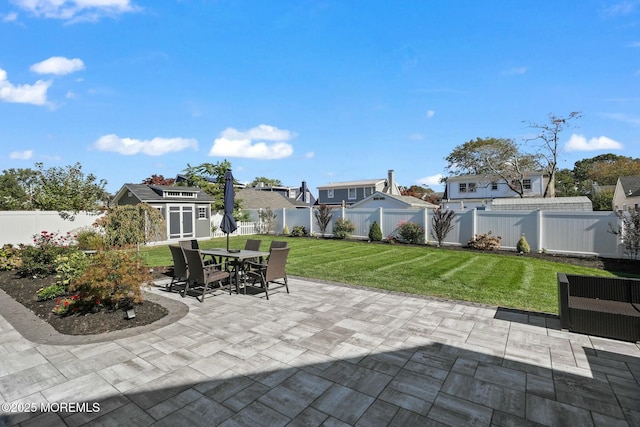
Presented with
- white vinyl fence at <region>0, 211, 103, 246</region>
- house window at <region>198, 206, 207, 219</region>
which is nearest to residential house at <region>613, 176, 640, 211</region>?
house window at <region>198, 206, 207, 219</region>

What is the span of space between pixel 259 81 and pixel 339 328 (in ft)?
44.4

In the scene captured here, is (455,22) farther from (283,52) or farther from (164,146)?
(164,146)

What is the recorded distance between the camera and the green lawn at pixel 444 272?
6.41 m

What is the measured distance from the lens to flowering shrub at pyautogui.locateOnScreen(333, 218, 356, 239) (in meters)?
17.3

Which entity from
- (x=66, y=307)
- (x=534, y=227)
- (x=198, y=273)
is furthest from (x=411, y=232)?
(x=66, y=307)

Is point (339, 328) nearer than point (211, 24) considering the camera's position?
Yes

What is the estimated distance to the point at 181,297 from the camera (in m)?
6.21

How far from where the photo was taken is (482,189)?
1315 inches

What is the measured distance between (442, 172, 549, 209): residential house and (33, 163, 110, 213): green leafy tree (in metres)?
29.0

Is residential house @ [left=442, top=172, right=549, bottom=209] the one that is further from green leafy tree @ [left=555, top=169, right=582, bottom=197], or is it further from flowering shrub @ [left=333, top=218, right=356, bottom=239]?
green leafy tree @ [left=555, top=169, right=582, bottom=197]

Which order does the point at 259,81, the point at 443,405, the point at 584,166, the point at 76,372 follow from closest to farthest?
the point at 443,405 → the point at 76,372 → the point at 259,81 → the point at 584,166

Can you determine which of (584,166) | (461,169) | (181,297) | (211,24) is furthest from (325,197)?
(584,166)

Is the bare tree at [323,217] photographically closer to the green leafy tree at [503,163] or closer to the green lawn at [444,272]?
the green lawn at [444,272]

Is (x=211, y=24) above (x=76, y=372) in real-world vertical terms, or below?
above
